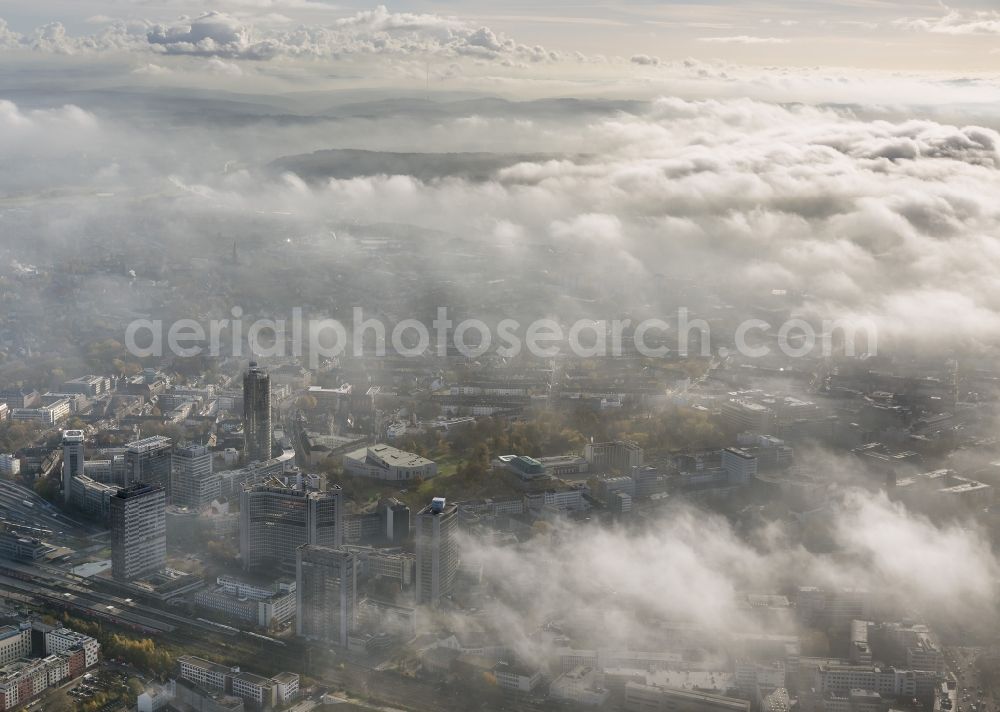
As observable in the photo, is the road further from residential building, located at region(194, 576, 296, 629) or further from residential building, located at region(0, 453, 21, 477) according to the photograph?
residential building, located at region(0, 453, 21, 477)

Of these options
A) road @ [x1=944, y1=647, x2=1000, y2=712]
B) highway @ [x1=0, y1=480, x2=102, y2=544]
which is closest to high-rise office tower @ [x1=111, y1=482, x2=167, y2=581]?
highway @ [x1=0, y1=480, x2=102, y2=544]

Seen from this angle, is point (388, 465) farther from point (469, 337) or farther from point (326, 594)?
point (469, 337)

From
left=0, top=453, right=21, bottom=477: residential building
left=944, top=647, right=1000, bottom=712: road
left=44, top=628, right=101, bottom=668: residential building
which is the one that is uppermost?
left=0, top=453, right=21, bottom=477: residential building

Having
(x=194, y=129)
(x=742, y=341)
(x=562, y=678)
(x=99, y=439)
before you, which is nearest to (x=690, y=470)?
(x=562, y=678)

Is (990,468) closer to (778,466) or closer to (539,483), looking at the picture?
(778,466)

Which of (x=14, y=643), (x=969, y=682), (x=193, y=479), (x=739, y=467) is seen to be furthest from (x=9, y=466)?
(x=969, y=682)

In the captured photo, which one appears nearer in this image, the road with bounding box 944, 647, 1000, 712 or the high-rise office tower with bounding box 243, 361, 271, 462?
the road with bounding box 944, 647, 1000, 712

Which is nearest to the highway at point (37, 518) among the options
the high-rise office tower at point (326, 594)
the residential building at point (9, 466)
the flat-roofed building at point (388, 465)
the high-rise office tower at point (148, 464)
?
the residential building at point (9, 466)
